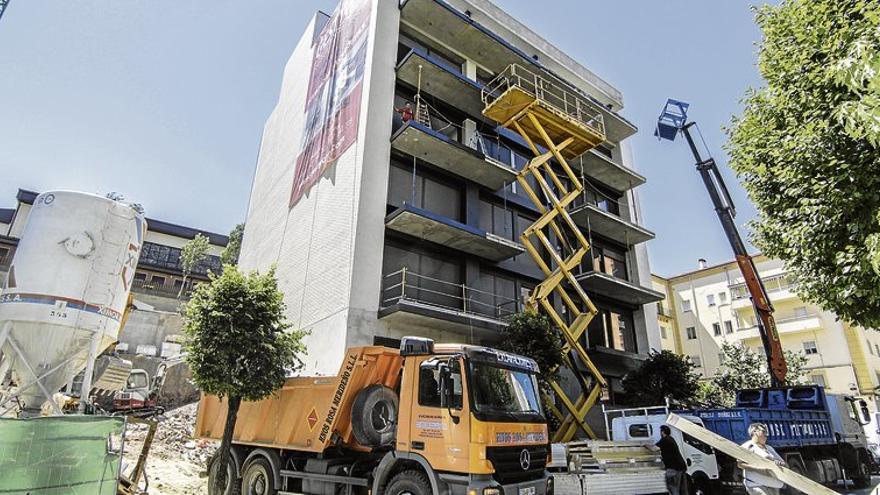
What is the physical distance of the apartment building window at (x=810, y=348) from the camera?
117 feet

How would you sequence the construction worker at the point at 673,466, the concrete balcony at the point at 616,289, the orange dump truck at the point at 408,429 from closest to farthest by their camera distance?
the orange dump truck at the point at 408,429 → the construction worker at the point at 673,466 → the concrete balcony at the point at 616,289

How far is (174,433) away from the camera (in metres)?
17.2

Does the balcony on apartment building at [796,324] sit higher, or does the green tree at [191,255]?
the green tree at [191,255]

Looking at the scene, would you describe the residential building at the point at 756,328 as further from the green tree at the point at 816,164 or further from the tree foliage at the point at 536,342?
the green tree at the point at 816,164

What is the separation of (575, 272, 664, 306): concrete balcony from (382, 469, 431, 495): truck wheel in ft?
49.1

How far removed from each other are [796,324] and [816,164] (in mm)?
37360

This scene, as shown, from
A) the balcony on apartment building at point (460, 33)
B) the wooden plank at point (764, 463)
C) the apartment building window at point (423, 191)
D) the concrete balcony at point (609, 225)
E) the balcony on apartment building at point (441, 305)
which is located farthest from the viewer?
the concrete balcony at point (609, 225)

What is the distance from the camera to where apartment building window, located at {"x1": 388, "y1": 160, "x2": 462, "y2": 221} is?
1752cm

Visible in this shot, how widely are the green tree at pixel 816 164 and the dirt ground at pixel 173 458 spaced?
518 inches

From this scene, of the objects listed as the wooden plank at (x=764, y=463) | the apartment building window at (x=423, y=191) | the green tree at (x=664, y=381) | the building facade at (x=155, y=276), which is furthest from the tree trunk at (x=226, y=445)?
the building facade at (x=155, y=276)

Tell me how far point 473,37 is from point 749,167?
14.6 meters

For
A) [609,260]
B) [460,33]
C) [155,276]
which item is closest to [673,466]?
[609,260]

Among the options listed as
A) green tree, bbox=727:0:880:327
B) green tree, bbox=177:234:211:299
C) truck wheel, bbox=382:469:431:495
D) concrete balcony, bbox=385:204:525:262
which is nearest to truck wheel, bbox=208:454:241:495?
truck wheel, bbox=382:469:431:495

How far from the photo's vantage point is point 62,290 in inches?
442
